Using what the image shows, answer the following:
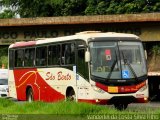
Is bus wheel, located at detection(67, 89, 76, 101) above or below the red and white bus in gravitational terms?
below

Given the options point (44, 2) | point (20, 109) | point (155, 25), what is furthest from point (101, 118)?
point (44, 2)

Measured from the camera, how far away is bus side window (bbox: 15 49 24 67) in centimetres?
2778

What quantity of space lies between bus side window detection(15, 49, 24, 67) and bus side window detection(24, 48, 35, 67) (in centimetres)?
53

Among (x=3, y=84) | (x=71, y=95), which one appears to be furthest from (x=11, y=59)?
(x=3, y=84)

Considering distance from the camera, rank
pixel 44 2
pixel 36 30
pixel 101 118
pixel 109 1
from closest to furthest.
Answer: pixel 101 118 < pixel 36 30 < pixel 109 1 < pixel 44 2

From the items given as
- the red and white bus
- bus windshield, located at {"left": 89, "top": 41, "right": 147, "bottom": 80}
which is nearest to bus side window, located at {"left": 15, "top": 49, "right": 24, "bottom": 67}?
the red and white bus

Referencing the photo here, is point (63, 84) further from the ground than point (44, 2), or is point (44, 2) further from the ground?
point (44, 2)

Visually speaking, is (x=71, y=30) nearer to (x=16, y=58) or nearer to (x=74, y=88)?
→ (x=16, y=58)

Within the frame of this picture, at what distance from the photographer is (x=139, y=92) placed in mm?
21172

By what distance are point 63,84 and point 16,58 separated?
576 centimetres

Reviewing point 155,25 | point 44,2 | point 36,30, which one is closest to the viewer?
point 155,25

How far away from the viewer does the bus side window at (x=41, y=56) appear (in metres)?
25.2

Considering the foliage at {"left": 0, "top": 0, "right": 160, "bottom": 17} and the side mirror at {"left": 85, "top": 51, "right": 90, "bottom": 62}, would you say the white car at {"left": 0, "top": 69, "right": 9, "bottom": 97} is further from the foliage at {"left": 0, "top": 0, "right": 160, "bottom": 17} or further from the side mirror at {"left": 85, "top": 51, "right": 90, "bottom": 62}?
the side mirror at {"left": 85, "top": 51, "right": 90, "bottom": 62}

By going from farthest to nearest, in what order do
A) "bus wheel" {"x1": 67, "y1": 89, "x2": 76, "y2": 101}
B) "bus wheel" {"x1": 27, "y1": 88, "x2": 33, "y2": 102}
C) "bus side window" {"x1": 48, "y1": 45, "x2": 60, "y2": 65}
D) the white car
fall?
1. the white car
2. "bus wheel" {"x1": 27, "y1": 88, "x2": 33, "y2": 102}
3. "bus side window" {"x1": 48, "y1": 45, "x2": 60, "y2": 65}
4. "bus wheel" {"x1": 67, "y1": 89, "x2": 76, "y2": 101}
